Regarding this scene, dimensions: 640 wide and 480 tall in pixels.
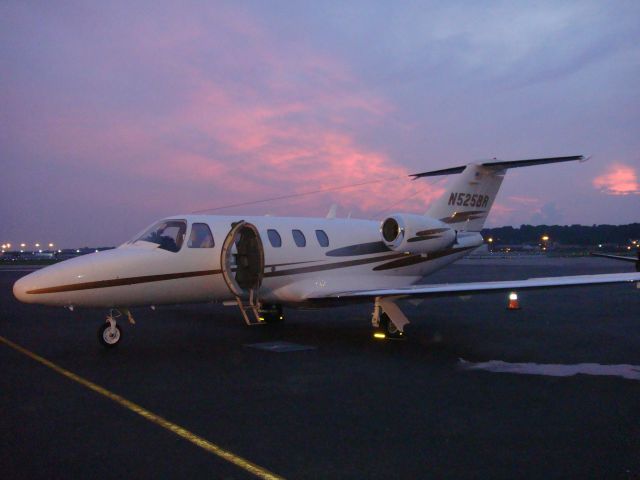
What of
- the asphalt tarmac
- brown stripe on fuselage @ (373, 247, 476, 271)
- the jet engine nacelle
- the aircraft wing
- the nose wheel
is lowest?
the asphalt tarmac

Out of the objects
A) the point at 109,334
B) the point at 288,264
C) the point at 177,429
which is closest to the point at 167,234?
the point at 109,334

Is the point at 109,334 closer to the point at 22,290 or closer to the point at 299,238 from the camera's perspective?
the point at 22,290

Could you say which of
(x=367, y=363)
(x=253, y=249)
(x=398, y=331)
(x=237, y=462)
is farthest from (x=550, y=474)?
(x=253, y=249)

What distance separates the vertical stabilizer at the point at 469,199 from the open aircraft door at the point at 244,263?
513 cm

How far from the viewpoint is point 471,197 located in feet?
50.2

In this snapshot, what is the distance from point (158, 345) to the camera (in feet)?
36.3

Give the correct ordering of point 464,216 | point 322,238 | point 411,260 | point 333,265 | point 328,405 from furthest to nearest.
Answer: point 464,216 → point 411,260 → point 322,238 → point 333,265 → point 328,405

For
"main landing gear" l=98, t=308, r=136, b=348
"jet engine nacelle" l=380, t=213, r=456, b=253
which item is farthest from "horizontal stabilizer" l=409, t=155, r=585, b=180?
"main landing gear" l=98, t=308, r=136, b=348

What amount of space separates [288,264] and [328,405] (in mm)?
6098

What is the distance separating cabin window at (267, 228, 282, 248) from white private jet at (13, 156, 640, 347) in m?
0.03

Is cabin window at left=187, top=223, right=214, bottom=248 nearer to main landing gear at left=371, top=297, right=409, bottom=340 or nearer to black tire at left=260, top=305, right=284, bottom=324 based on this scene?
black tire at left=260, top=305, right=284, bottom=324

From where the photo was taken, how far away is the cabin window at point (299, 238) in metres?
12.9

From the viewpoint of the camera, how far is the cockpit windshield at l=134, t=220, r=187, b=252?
35.8ft

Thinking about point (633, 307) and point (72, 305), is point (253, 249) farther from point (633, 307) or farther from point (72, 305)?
point (633, 307)
